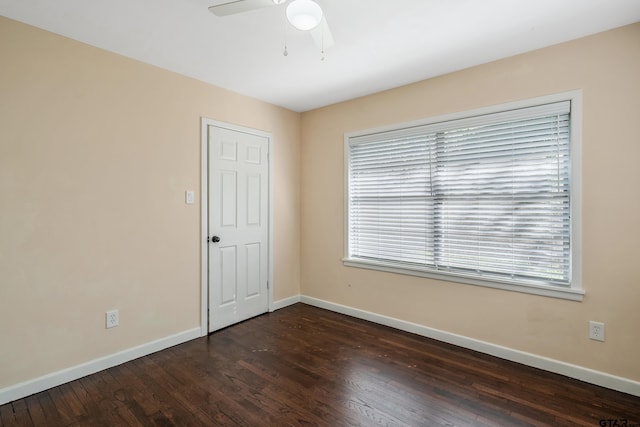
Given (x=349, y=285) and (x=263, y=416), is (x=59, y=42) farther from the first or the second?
(x=349, y=285)

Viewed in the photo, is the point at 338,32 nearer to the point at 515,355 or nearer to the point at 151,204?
the point at 151,204

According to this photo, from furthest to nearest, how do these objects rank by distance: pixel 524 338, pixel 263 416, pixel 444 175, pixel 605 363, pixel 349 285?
pixel 349 285, pixel 444 175, pixel 524 338, pixel 605 363, pixel 263 416

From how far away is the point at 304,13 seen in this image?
149 cm

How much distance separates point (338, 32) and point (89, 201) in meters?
2.25

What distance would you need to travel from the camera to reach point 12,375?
2.05m

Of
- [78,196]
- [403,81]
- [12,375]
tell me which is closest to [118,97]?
[78,196]

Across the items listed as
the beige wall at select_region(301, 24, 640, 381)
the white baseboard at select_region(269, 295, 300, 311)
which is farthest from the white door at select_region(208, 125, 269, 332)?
the beige wall at select_region(301, 24, 640, 381)

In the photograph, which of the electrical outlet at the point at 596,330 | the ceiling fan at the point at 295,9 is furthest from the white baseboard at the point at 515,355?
the ceiling fan at the point at 295,9

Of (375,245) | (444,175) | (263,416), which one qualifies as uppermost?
(444,175)

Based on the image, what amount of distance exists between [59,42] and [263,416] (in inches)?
115

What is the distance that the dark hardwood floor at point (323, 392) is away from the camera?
1864mm

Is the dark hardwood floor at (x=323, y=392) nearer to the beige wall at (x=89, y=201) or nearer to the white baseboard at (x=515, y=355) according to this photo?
the white baseboard at (x=515, y=355)

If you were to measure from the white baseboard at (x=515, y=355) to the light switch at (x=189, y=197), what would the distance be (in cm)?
209

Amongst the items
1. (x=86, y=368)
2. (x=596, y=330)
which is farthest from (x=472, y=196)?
(x=86, y=368)
